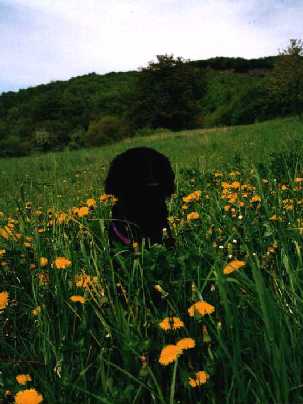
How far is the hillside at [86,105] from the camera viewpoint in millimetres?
49281

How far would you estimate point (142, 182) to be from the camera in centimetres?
258

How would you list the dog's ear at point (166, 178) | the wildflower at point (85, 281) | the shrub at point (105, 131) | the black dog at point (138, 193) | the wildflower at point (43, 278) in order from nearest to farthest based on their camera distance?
the wildflower at point (85, 281) → the wildflower at point (43, 278) → the black dog at point (138, 193) → the dog's ear at point (166, 178) → the shrub at point (105, 131)

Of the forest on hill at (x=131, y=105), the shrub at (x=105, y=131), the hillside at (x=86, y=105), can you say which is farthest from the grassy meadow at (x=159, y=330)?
the shrub at (x=105, y=131)

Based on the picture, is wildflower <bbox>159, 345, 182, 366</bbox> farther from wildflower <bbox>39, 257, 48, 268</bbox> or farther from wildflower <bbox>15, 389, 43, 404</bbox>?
wildflower <bbox>39, 257, 48, 268</bbox>

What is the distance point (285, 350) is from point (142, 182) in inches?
70.2

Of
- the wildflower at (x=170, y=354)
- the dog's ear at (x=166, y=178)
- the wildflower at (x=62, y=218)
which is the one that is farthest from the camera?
the dog's ear at (x=166, y=178)

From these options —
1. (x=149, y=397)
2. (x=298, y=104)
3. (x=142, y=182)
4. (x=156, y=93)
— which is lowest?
(x=149, y=397)

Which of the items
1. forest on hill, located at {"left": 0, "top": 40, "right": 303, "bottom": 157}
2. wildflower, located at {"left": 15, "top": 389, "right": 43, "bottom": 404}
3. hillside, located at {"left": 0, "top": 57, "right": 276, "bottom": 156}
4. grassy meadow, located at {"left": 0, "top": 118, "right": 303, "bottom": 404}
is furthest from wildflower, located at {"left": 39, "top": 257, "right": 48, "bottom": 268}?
hillside, located at {"left": 0, "top": 57, "right": 276, "bottom": 156}

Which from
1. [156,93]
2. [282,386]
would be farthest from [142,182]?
[156,93]

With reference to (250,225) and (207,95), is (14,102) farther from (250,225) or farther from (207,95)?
(250,225)

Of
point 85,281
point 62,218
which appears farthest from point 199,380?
point 62,218

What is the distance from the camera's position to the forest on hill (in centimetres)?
4753

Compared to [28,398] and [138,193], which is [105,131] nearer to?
[138,193]

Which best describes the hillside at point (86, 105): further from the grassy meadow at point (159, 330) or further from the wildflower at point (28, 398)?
the wildflower at point (28, 398)
